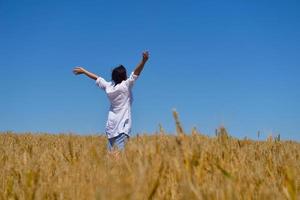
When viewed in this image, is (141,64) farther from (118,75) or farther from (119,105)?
(119,105)

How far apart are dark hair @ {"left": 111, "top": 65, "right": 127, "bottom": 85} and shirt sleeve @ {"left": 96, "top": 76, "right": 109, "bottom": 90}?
0.16 meters

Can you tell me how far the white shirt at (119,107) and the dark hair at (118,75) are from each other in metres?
0.09

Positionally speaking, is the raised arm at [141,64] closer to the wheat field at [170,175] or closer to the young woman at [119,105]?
the young woman at [119,105]

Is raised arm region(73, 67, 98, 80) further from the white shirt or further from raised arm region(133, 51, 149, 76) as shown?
raised arm region(133, 51, 149, 76)

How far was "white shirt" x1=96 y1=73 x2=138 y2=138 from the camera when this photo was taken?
22.8 ft

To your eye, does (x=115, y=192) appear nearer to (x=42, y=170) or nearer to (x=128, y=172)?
(x=128, y=172)

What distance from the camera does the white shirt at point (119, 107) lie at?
694cm

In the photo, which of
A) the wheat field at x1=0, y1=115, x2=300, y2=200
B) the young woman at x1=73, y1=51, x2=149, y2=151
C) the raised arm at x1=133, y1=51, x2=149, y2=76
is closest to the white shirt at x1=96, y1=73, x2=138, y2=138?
the young woman at x1=73, y1=51, x2=149, y2=151

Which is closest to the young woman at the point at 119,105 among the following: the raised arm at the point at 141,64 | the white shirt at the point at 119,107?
the white shirt at the point at 119,107

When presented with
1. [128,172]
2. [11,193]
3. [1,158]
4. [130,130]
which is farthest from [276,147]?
[128,172]

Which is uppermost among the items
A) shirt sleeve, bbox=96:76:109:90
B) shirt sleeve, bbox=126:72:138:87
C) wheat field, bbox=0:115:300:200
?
shirt sleeve, bbox=96:76:109:90

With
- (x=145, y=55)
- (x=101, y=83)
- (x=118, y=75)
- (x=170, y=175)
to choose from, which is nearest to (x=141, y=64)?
(x=145, y=55)

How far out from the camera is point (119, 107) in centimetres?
704

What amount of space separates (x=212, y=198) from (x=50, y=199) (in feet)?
4.06
